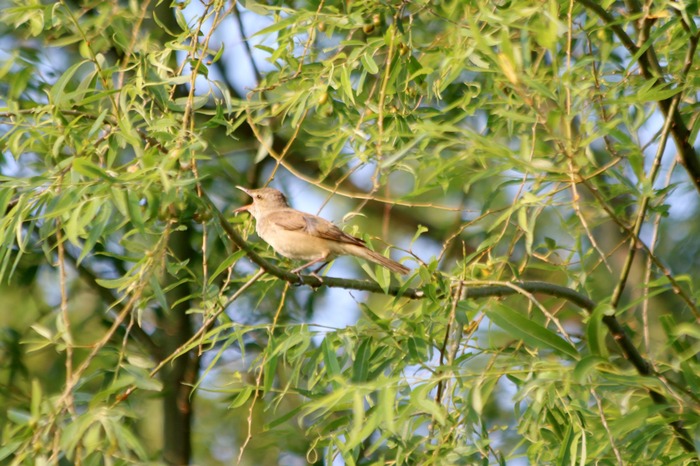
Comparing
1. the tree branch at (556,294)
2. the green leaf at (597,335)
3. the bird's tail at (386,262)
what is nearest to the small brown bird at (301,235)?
the bird's tail at (386,262)

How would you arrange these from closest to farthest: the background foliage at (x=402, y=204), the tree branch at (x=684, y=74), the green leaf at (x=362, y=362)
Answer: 1. the background foliage at (x=402, y=204)
2. the green leaf at (x=362, y=362)
3. the tree branch at (x=684, y=74)

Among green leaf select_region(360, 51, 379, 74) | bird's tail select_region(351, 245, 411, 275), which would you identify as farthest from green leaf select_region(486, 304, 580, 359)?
bird's tail select_region(351, 245, 411, 275)

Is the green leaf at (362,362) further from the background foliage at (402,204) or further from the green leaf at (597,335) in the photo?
the green leaf at (597,335)

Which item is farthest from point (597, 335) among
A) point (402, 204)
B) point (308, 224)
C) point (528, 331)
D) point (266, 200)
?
point (266, 200)

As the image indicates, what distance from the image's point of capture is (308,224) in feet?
19.6

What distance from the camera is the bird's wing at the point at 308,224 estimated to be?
5.66 metres

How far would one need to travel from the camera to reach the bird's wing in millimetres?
5656

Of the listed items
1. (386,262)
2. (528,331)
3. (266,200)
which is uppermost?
(528,331)

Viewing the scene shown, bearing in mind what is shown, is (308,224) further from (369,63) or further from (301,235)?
(369,63)

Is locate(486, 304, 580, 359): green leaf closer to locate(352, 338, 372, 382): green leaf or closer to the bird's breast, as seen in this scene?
locate(352, 338, 372, 382): green leaf

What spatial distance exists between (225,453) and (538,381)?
630 centimetres

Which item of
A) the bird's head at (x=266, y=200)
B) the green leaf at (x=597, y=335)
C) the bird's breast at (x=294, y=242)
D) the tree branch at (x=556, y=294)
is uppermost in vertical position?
the green leaf at (x=597, y=335)

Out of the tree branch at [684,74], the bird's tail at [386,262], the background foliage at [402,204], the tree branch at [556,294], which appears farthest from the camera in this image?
the bird's tail at [386,262]

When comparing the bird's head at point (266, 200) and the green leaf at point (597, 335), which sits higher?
the green leaf at point (597, 335)
